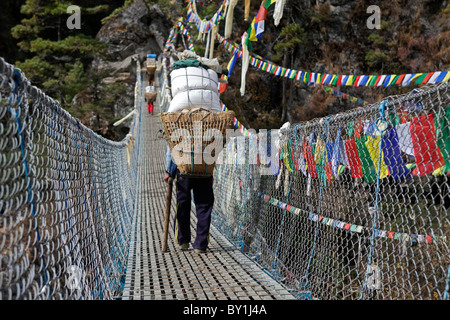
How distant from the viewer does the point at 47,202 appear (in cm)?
112

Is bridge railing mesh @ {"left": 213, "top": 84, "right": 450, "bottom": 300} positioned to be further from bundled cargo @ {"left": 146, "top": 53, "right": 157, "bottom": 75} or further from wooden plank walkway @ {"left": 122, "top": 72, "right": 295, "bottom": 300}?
bundled cargo @ {"left": 146, "top": 53, "right": 157, "bottom": 75}

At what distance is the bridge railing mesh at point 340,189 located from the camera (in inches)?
54.2

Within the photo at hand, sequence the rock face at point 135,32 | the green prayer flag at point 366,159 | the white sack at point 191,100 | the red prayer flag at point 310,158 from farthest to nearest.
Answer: the rock face at point 135,32 < the white sack at point 191,100 < the red prayer flag at point 310,158 < the green prayer flag at point 366,159

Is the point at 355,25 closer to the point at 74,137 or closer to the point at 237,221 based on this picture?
the point at 237,221

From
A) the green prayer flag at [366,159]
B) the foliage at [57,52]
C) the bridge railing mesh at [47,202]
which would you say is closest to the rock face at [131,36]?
the foliage at [57,52]

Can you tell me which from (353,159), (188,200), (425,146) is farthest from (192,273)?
(425,146)

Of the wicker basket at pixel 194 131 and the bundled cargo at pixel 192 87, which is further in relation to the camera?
the bundled cargo at pixel 192 87

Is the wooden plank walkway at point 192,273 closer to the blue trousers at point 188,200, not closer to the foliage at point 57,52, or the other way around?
the blue trousers at point 188,200

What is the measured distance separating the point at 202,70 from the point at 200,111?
0.40 meters

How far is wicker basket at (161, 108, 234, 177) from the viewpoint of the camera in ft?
8.12

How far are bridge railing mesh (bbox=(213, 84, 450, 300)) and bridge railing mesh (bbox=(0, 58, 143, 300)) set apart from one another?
1.01 m

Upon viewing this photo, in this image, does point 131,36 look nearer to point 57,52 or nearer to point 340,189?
point 57,52

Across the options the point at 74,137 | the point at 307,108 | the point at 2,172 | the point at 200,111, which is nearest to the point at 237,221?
the point at 200,111

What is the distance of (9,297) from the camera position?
823mm
